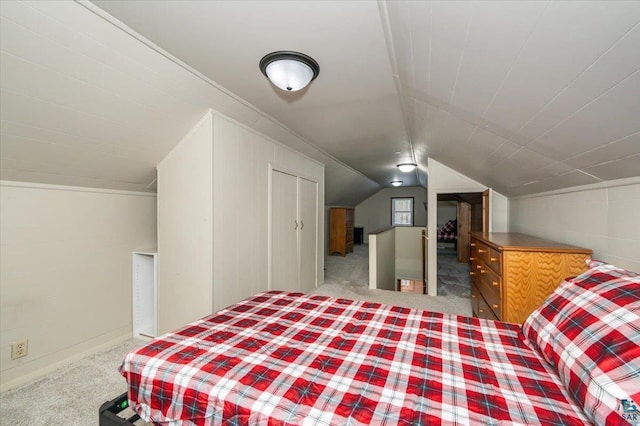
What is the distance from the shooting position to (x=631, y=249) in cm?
149

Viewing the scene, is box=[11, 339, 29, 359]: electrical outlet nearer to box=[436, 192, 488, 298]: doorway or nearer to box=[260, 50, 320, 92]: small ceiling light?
box=[260, 50, 320, 92]: small ceiling light

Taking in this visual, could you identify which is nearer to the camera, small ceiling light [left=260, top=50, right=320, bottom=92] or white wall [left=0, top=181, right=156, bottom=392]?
small ceiling light [left=260, top=50, right=320, bottom=92]

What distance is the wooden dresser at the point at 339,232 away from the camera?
729 cm

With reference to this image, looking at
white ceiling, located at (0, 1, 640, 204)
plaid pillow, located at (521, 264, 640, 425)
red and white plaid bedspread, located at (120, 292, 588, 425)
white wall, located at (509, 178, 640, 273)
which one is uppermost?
white ceiling, located at (0, 1, 640, 204)

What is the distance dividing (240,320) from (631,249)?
Answer: 2218 mm

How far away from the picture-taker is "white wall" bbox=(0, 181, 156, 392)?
189cm

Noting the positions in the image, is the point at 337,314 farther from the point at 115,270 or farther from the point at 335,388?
the point at 115,270

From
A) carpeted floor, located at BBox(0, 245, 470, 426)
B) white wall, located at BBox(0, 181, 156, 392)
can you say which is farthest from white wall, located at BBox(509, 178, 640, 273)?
white wall, located at BBox(0, 181, 156, 392)

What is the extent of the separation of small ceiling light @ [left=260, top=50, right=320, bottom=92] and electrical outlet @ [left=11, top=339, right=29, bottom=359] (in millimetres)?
2565

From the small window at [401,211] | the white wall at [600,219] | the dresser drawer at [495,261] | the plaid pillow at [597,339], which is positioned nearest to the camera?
the plaid pillow at [597,339]

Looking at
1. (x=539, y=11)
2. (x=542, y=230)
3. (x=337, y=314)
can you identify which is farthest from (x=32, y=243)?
(x=542, y=230)

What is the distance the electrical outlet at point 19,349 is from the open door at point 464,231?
7.24 metres

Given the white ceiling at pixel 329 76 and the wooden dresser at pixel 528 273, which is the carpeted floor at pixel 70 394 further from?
the wooden dresser at pixel 528 273

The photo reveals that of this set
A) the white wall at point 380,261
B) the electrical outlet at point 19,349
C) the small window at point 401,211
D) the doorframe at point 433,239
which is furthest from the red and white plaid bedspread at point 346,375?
the small window at point 401,211
